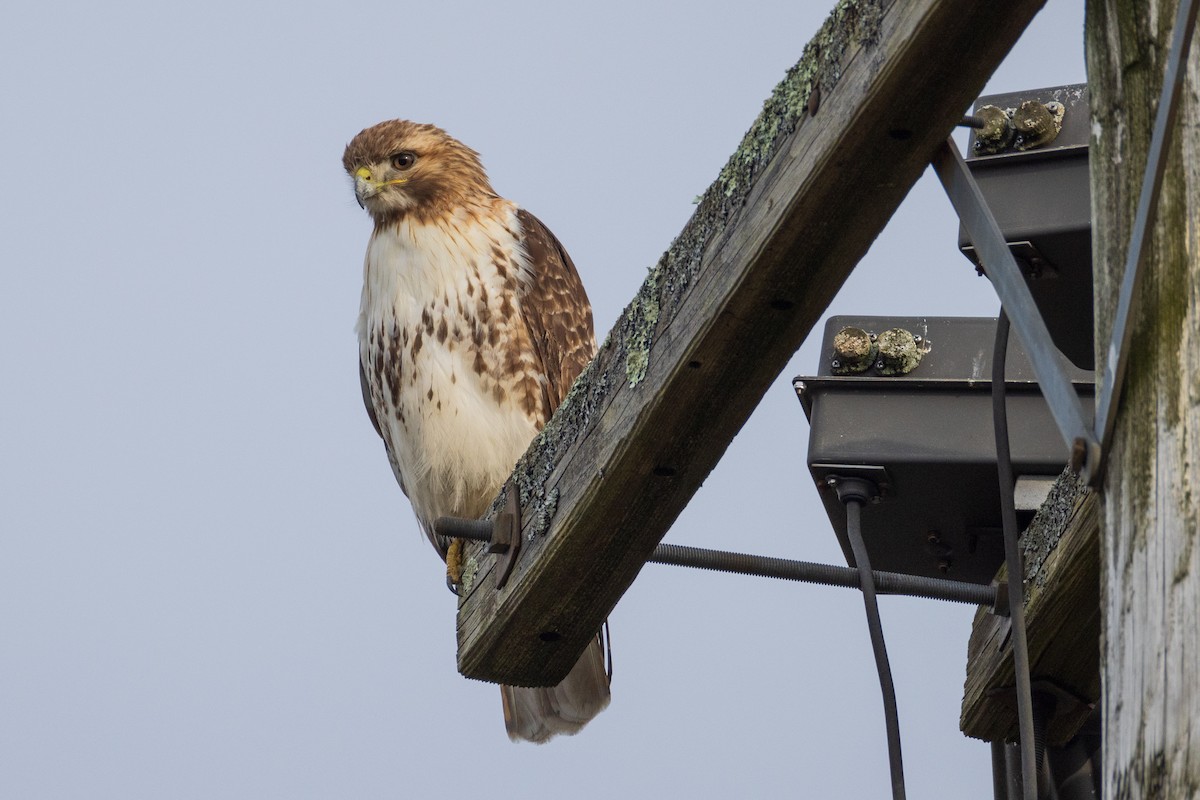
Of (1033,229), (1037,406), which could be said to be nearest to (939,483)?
(1037,406)

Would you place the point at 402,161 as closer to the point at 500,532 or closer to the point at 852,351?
the point at 852,351

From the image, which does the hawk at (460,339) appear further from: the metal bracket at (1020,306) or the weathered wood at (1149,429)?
the weathered wood at (1149,429)

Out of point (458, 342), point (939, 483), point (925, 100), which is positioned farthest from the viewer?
point (458, 342)

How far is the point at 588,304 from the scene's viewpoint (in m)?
5.63

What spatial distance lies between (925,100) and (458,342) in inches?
129

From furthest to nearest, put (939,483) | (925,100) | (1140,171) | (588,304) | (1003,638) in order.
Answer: (588,304), (939,483), (1003,638), (925,100), (1140,171)

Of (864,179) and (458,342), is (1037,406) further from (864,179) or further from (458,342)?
(458,342)

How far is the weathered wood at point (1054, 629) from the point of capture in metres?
2.55

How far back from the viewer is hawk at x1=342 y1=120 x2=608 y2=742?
505 centimetres

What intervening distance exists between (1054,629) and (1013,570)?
425 millimetres

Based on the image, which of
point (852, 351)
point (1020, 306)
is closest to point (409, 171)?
point (852, 351)

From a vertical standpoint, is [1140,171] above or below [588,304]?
below

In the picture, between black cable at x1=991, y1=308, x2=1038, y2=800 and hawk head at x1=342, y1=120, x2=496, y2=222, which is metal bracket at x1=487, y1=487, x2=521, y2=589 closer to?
black cable at x1=991, y1=308, x2=1038, y2=800

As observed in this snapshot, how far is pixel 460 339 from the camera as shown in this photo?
5.04 m
